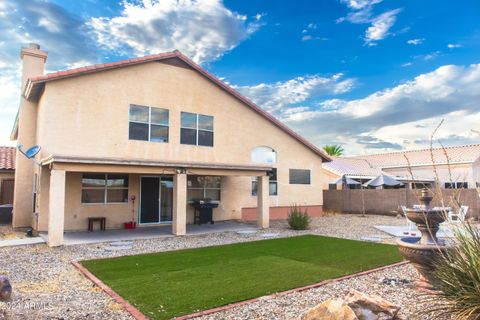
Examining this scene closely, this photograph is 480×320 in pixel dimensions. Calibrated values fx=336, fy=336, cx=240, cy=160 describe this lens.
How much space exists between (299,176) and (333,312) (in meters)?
17.2

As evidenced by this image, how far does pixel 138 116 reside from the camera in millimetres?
15609

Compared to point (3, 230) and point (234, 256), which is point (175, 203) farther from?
point (3, 230)

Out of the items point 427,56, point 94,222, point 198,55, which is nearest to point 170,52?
point 198,55

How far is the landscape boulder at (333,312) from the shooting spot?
430 cm

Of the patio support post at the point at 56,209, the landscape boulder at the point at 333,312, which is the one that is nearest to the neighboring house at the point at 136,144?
the patio support post at the point at 56,209

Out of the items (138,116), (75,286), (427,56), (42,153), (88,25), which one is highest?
(88,25)

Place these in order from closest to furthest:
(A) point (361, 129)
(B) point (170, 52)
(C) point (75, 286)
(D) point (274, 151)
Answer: (C) point (75, 286) < (B) point (170, 52) < (D) point (274, 151) < (A) point (361, 129)

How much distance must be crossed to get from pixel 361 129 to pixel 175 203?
16.8m

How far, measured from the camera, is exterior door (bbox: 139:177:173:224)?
16.2 metres

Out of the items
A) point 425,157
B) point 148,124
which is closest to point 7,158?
point 148,124

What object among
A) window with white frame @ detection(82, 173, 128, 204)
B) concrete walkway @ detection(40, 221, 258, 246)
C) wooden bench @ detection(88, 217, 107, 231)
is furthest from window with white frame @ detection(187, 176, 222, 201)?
wooden bench @ detection(88, 217, 107, 231)

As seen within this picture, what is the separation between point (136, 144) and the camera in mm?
15430

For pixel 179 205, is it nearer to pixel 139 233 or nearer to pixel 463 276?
pixel 139 233

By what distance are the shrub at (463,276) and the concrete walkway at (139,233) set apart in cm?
1068
